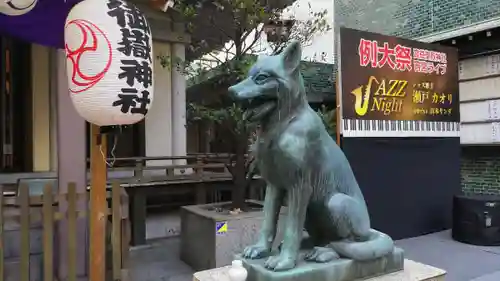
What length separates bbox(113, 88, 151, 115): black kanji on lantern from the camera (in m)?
3.66

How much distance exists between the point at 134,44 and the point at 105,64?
392 millimetres

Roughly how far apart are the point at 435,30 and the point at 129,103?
329 inches

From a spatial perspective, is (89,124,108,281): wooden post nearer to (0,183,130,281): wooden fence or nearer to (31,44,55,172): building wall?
(0,183,130,281): wooden fence

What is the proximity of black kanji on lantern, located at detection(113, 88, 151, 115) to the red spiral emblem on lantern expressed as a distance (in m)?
0.26

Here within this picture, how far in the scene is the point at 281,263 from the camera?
7.82 feet

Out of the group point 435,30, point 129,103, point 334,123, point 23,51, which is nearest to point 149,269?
point 129,103

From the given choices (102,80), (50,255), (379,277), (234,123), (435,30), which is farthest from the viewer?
(435,30)

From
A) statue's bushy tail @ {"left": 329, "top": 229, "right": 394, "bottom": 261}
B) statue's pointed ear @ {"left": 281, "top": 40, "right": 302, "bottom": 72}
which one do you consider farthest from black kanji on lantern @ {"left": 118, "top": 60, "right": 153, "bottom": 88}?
statue's bushy tail @ {"left": 329, "top": 229, "right": 394, "bottom": 261}

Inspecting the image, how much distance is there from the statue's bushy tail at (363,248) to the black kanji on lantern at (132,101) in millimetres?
2233

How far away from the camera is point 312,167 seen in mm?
2516

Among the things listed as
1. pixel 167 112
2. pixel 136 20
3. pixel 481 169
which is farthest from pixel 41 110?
pixel 481 169

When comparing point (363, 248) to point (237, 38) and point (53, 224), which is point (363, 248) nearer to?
point (53, 224)

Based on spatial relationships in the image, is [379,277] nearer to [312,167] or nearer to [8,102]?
[312,167]

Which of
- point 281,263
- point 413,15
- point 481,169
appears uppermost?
point 413,15
